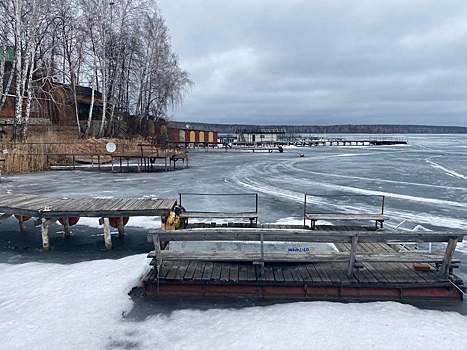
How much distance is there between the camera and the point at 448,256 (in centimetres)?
506

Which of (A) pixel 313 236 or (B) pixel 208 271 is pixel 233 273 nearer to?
(B) pixel 208 271

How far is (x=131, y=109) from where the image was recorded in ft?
124

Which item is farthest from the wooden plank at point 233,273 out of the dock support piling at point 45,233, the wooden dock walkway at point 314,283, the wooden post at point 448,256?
the dock support piling at point 45,233

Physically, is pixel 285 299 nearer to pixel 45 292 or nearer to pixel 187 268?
pixel 187 268

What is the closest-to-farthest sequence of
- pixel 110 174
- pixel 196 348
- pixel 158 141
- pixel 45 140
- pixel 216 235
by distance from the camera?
pixel 196 348 → pixel 216 235 → pixel 110 174 → pixel 45 140 → pixel 158 141

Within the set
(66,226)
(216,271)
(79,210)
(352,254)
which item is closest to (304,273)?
(352,254)

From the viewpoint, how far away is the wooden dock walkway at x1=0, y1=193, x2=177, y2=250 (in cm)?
706

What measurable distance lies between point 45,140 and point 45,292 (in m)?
21.9

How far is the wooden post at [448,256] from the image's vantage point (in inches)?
194

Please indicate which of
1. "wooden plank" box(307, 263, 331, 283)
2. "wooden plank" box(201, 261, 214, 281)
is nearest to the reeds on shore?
"wooden plank" box(201, 261, 214, 281)

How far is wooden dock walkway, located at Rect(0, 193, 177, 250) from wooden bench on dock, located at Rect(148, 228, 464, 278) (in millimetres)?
2159

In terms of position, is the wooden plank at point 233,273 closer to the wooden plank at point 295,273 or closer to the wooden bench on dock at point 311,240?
the wooden bench on dock at point 311,240

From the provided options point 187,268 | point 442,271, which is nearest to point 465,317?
point 442,271

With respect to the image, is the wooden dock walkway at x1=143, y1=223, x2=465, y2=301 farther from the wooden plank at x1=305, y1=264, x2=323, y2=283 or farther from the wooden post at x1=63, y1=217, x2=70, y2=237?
the wooden post at x1=63, y1=217, x2=70, y2=237
